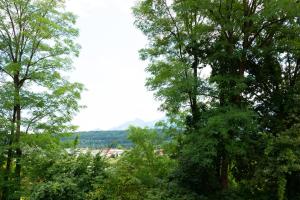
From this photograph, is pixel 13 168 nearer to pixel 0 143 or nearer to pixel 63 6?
pixel 0 143

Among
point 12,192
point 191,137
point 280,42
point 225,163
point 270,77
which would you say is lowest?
point 12,192

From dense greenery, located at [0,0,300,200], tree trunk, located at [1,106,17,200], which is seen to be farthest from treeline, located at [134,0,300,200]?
tree trunk, located at [1,106,17,200]

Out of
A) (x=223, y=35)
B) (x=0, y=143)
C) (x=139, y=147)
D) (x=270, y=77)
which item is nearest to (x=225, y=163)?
(x=270, y=77)

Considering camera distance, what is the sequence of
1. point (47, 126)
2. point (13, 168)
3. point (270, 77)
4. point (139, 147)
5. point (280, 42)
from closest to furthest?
point (280, 42) → point (270, 77) → point (47, 126) → point (13, 168) → point (139, 147)

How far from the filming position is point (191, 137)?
12.4 m

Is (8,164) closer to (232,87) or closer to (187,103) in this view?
(187,103)

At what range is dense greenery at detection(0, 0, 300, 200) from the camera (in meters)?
12.1

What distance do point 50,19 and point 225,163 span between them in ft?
31.5

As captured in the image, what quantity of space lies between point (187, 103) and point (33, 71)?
6612 mm

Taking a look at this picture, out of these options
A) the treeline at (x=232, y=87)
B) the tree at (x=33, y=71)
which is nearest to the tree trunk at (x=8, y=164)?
the tree at (x=33, y=71)

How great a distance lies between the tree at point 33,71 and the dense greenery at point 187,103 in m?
0.04

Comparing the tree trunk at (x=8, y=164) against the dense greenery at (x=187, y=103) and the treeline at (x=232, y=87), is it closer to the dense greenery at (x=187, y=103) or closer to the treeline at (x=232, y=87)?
the dense greenery at (x=187, y=103)

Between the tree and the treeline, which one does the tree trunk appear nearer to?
the tree

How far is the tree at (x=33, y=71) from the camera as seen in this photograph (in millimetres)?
15188
